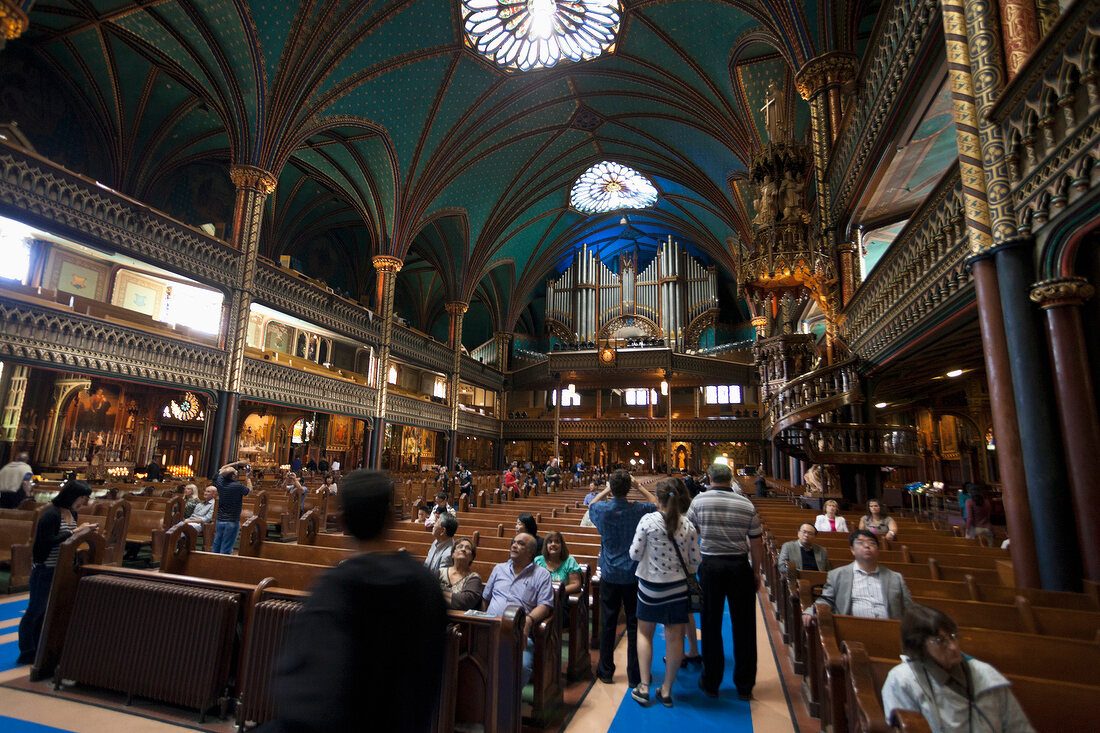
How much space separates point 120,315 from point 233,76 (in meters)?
6.93

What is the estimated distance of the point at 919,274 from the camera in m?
6.32

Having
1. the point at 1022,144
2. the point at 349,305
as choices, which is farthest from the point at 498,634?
the point at 349,305

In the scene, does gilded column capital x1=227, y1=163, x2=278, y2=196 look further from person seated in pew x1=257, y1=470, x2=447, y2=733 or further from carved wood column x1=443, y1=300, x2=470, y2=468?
person seated in pew x1=257, y1=470, x2=447, y2=733

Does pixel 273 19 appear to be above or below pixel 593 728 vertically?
above

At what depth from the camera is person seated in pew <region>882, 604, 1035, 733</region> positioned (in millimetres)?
1925

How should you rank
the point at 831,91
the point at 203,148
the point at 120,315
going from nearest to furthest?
the point at 831,91 < the point at 120,315 < the point at 203,148

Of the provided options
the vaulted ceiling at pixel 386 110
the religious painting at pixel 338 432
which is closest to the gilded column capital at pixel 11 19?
the vaulted ceiling at pixel 386 110

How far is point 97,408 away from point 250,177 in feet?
28.8

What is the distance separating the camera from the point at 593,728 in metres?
3.09

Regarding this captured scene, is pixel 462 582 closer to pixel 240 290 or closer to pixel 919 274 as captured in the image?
pixel 919 274

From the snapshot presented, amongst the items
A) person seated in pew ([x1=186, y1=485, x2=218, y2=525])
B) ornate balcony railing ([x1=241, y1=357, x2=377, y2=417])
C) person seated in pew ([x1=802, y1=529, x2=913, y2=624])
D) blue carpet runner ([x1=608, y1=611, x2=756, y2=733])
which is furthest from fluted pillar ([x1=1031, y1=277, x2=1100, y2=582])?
ornate balcony railing ([x1=241, y1=357, x2=377, y2=417])

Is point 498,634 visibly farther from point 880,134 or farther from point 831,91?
point 831,91

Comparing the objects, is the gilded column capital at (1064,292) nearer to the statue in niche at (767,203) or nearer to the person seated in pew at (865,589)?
the person seated in pew at (865,589)

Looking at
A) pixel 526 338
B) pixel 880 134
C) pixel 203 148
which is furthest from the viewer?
pixel 526 338
